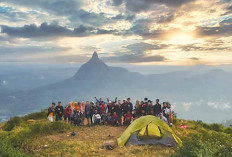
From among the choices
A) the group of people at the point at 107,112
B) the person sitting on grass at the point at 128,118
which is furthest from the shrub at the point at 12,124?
the person sitting on grass at the point at 128,118

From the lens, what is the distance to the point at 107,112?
68.9 feet

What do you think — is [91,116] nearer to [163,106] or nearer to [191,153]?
[163,106]

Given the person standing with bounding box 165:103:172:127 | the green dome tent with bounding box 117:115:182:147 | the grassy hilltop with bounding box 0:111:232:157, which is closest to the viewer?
the grassy hilltop with bounding box 0:111:232:157

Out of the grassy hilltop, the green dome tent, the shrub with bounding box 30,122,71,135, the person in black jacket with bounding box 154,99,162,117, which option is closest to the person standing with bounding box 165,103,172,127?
the person in black jacket with bounding box 154,99,162,117

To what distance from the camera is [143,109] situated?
20.5 meters

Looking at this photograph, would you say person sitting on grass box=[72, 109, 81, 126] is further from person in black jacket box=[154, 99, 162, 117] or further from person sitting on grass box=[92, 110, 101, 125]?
person in black jacket box=[154, 99, 162, 117]

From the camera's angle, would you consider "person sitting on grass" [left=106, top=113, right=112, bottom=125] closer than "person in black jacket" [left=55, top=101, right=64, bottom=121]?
No

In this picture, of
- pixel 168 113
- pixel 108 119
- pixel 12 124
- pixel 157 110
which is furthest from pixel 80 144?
pixel 168 113

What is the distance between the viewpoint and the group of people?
20047mm

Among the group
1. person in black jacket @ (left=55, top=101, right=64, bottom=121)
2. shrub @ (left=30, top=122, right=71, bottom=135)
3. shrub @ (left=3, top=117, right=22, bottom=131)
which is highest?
person in black jacket @ (left=55, top=101, right=64, bottom=121)

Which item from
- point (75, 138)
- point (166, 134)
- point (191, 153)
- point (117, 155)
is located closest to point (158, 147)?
point (166, 134)

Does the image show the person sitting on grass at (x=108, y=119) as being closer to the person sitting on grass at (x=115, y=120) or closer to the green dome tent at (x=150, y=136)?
the person sitting on grass at (x=115, y=120)

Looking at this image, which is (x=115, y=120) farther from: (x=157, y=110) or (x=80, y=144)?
(x=80, y=144)

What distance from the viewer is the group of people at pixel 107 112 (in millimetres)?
20047
